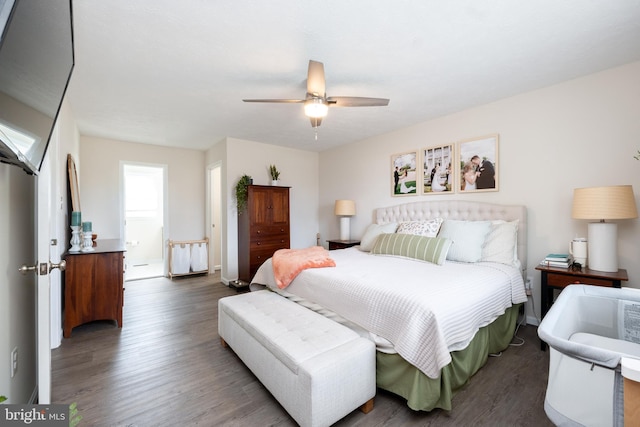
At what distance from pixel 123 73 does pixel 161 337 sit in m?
2.49

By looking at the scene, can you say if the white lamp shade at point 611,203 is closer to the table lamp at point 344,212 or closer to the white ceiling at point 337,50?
the white ceiling at point 337,50

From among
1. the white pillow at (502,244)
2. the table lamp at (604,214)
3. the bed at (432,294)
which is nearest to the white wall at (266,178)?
the bed at (432,294)

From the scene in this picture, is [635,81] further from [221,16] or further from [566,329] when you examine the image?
[221,16]

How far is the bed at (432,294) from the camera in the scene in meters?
1.63

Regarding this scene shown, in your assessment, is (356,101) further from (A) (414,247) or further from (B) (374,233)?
(B) (374,233)

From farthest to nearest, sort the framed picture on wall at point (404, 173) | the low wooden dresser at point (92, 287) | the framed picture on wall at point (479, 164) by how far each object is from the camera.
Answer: the framed picture on wall at point (404, 173) < the framed picture on wall at point (479, 164) < the low wooden dresser at point (92, 287)

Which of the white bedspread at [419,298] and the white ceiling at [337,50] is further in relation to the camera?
the white ceiling at [337,50]

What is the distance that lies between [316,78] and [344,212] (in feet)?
9.14

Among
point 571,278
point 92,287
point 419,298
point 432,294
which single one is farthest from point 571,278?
point 92,287

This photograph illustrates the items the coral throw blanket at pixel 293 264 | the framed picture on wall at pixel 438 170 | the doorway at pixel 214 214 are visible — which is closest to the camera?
the coral throw blanket at pixel 293 264

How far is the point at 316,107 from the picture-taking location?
7.44ft

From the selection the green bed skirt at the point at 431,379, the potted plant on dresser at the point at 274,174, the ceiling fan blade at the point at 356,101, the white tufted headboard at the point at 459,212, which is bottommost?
the green bed skirt at the point at 431,379

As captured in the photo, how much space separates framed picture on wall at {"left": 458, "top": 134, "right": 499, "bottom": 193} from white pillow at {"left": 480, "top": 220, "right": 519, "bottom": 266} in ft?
1.84

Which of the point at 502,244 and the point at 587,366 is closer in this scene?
the point at 587,366
